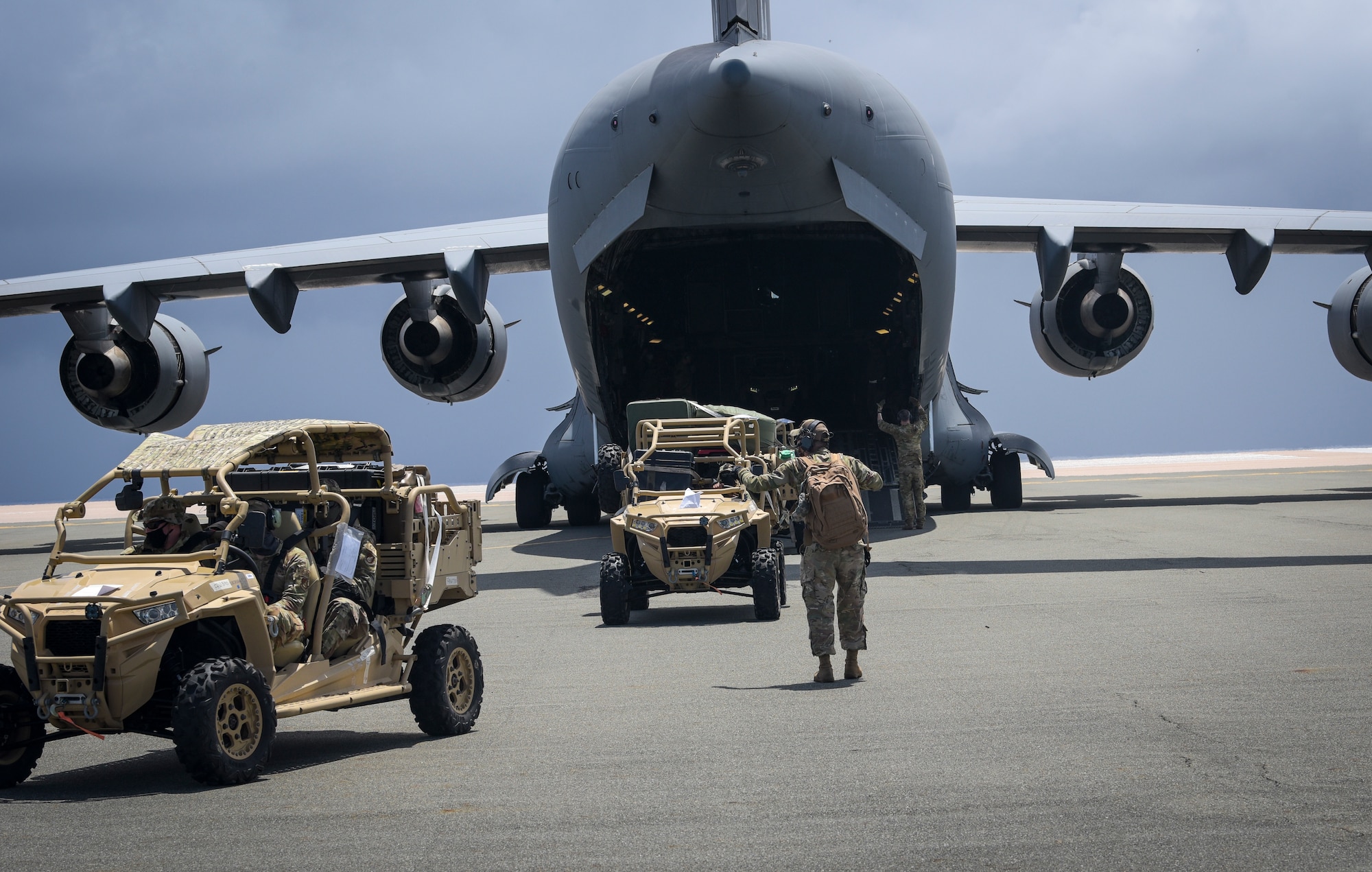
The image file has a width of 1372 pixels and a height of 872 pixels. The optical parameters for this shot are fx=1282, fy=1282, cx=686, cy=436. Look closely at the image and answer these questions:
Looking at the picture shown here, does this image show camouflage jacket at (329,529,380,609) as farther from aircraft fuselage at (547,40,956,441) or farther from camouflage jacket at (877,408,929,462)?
camouflage jacket at (877,408,929,462)

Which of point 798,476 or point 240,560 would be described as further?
point 798,476

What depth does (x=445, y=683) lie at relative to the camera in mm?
6484

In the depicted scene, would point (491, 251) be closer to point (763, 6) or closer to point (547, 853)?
point (763, 6)

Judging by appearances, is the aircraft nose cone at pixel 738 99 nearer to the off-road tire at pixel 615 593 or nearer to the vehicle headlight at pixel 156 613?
the off-road tire at pixel 615 593

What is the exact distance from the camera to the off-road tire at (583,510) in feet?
72.0

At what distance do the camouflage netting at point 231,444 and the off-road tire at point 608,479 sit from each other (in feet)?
28.1

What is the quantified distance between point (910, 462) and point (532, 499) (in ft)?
24.5

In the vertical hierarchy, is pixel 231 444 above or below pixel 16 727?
above

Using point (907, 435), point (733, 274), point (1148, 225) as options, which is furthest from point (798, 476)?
point (1148, 225)

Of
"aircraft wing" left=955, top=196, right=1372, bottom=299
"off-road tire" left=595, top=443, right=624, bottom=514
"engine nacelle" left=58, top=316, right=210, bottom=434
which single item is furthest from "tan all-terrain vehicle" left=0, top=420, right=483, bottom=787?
"engine nacelle" left=58, top=316, right=210, bottom=434

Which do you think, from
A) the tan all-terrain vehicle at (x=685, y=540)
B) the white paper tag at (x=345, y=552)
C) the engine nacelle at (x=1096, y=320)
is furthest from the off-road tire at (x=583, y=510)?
the white paper tag at (x=345, y=552)

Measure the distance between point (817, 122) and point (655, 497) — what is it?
15.9 feet

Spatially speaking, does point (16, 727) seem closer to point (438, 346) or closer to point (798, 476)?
point (798, 476)

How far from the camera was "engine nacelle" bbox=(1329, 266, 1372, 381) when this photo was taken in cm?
1934
